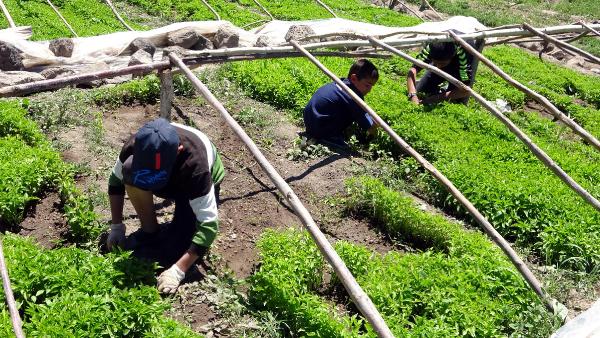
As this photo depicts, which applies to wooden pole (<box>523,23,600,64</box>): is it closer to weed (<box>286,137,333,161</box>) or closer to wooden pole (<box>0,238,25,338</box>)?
weed (<box>286,137,333,161</box>)

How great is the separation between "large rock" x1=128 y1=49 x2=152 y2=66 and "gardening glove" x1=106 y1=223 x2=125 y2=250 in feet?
13.9

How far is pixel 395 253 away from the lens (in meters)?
5.42

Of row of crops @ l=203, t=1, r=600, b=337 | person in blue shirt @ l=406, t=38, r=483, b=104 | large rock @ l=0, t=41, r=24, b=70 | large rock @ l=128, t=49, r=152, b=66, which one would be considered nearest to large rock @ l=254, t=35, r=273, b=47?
row of crops @ l=203, t=1, r=600, b=337

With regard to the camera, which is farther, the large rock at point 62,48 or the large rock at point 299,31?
the large rock at point 299,31

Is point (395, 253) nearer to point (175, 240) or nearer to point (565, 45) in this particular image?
point (175, 240)

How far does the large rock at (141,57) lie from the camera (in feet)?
27.9

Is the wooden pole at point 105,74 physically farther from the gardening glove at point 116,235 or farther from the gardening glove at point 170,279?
the gardening glove at point 170,279

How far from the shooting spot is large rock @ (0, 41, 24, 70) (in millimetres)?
8328

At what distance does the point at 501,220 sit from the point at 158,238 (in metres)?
3.52

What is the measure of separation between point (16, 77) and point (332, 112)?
415 cm

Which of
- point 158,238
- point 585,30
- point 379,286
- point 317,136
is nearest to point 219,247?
point 158,238

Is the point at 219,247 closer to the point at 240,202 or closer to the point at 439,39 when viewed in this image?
the point at 240,202

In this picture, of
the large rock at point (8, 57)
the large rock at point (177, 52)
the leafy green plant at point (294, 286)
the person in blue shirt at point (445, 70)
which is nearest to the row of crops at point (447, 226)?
the leafy green plant at point (294, 286)

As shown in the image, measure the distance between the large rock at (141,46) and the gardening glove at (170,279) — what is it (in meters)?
5.74
